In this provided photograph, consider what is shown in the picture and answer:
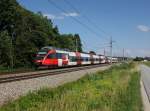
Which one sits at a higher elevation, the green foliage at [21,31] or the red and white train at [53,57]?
the green foliage at [21,31]

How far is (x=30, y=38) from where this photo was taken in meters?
69.9

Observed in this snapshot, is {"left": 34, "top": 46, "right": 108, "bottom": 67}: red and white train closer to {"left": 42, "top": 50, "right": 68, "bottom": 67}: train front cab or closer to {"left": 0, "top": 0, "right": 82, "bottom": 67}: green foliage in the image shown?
{"left": 42, "top": 50, "right": 68, "bottom": 67}: train front cab

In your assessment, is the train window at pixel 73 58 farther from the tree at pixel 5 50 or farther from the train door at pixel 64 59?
the tree at pixel 5 50

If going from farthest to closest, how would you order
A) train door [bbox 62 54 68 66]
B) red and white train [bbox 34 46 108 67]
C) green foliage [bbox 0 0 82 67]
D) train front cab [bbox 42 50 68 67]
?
1. green foliage [bbox 0 0 82 67]
2. train door [bbox 62 54 68 66]
3. train front cab [bbox 42 50 68 67]
4. red and white train [bbox 34 46 108 67]

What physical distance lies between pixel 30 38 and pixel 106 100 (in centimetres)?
5494

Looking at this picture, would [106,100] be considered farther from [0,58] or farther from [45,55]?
[0,58]

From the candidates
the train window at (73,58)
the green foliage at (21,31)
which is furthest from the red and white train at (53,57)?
the green foliage at (21,31)

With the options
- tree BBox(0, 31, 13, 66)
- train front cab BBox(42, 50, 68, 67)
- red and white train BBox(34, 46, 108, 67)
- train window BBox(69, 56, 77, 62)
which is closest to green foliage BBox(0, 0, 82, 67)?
tree BBox(0, 31, 13, 66)

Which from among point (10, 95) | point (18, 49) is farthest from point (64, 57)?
point (10, 95)

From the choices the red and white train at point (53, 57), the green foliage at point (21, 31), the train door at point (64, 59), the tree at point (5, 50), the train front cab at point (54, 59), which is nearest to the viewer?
the red and white train at point (53, 57)

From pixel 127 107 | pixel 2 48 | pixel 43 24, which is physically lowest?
pixel 127 107

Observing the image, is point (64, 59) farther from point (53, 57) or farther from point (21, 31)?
point (21, 31)

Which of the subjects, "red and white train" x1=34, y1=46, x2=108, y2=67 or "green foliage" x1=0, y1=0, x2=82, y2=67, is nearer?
"red and white train" x1=34, y1=46, x2=108, y2=67

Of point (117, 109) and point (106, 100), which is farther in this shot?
point (106, 100)
